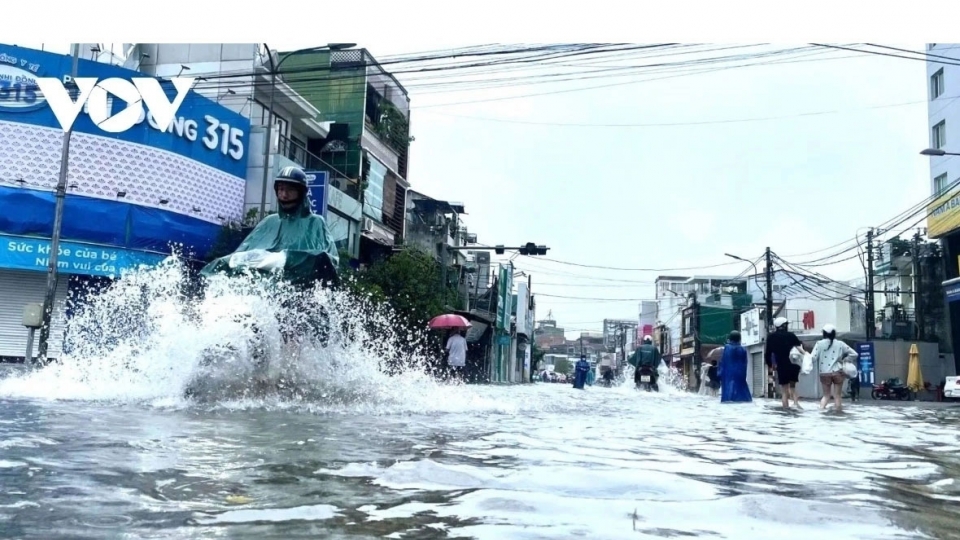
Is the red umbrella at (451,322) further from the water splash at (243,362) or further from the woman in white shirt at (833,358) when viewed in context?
the water splash at (243,362)

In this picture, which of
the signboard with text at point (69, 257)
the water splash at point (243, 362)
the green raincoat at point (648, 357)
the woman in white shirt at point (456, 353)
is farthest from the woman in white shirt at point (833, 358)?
the signboard with text at point (69, 257)

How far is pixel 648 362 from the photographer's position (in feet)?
64.6

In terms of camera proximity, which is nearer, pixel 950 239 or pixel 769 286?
pixel 950 239

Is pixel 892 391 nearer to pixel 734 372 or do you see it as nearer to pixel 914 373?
pixel 914 373

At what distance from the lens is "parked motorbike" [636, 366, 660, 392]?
1941 cm

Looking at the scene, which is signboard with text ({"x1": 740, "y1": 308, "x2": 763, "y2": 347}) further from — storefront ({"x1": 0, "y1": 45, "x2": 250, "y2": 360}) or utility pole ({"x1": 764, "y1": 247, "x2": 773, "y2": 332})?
storefront ({"x1": 0, "y1": 45, "x2": 250, "y2": 360})

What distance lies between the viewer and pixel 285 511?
2318 mm

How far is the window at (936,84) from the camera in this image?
31.1m

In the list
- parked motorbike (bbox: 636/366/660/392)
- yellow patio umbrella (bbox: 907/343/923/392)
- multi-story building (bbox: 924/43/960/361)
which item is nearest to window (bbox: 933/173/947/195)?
multi-story building (bbox: 924/43/960/361)

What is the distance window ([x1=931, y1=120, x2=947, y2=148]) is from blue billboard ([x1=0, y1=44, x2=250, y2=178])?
25255 mm

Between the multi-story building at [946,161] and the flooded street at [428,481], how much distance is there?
2644cm

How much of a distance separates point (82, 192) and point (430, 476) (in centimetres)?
1899

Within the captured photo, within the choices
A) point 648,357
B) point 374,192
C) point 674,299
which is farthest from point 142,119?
point 674,299

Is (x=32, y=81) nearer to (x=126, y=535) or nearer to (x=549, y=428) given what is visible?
(x=549, y=428)
